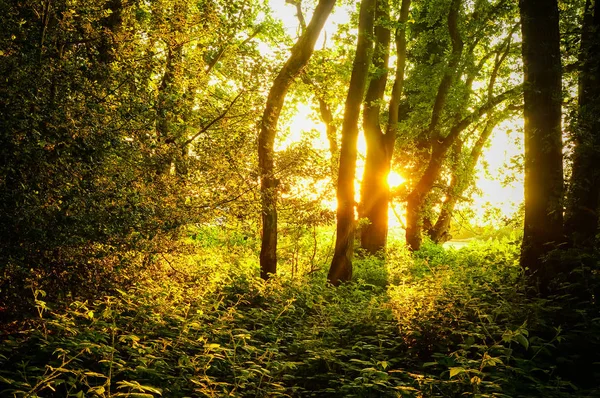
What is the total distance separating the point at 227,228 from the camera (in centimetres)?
1129

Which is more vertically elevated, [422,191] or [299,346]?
[422,191]

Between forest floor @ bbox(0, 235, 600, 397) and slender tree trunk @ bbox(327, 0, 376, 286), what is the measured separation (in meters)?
1.82

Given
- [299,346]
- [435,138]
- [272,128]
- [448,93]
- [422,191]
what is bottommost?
[299,346]

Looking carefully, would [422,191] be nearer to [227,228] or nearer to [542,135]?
[227,228]

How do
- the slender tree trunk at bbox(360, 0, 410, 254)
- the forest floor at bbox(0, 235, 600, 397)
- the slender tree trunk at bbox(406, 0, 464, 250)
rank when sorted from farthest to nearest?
the slender tree trunk at bbox(406, 0, 464, 250) < the slender tree trunk at bbox(360, 0, 410, 254) < the forest floor at bbox(0, 235, 600, 397)

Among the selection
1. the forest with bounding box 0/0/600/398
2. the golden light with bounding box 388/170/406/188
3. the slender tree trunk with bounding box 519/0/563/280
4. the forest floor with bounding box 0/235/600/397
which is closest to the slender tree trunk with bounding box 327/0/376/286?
the forest with bounding box 0/0/600/398

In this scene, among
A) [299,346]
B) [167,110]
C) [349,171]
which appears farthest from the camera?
[349,171]

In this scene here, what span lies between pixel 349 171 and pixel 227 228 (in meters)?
3.72

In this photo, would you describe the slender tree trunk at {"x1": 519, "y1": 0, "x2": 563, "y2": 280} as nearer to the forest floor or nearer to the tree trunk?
the forest floor

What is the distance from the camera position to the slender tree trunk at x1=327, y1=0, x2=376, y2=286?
11.3 metres

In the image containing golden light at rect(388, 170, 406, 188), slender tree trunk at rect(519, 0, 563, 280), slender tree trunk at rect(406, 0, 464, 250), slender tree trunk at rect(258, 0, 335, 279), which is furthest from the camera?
golden light at rect(388, 170, 406, 188)

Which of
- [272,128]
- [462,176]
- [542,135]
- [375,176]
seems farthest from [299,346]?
[462,176]

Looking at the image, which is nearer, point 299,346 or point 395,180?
point 299,346

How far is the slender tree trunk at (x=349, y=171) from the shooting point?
1132cm
